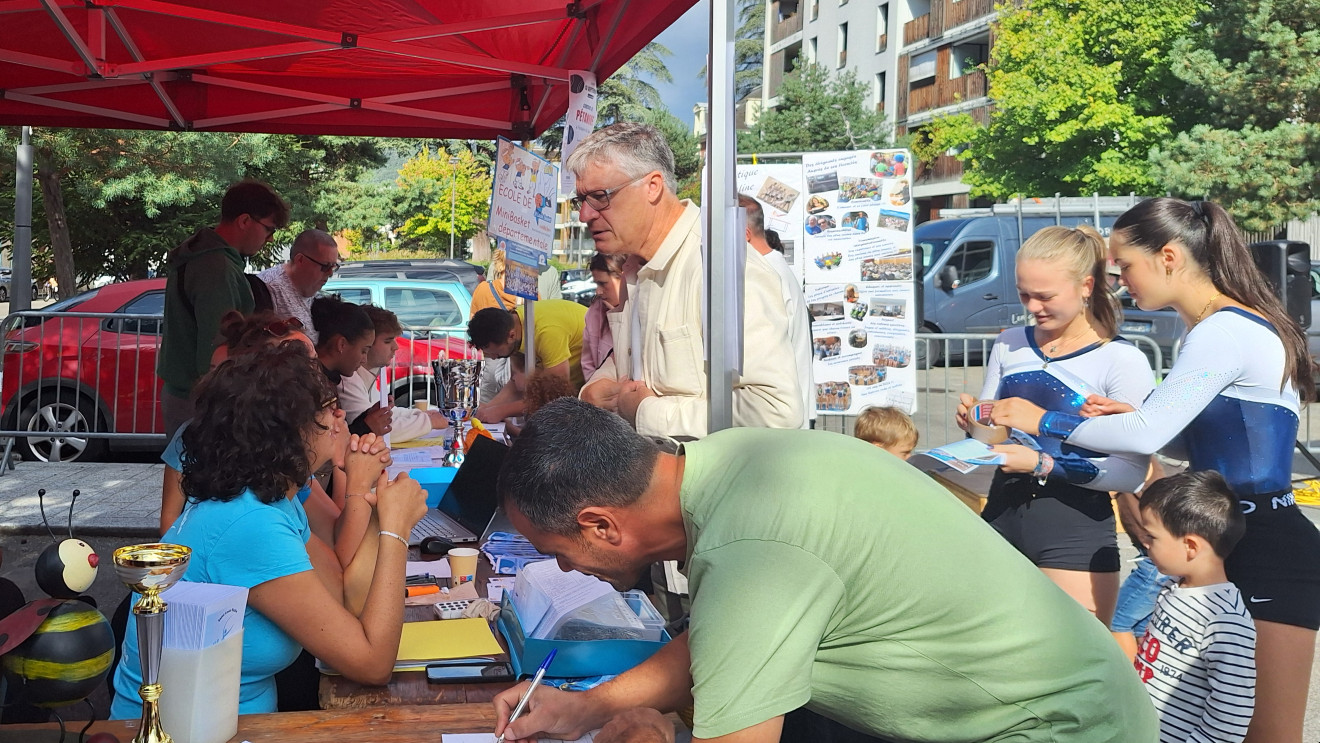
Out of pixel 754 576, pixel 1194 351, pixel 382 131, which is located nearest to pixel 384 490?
pixel 754 576

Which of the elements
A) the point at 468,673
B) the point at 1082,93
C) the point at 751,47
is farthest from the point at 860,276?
the point at 751,47

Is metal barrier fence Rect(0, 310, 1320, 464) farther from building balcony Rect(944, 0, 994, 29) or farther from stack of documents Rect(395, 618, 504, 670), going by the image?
building balcony Rect(944, 0, 994, 29)

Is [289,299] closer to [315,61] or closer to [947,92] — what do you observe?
[315,61]

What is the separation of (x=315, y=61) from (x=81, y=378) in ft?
13.6

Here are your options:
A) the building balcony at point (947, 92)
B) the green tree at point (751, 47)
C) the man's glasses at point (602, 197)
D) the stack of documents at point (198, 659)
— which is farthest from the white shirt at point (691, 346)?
the green tree at point (751, 47)

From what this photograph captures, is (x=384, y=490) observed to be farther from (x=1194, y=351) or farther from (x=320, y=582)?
(x=1194, y=351)

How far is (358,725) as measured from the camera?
6.11 feet

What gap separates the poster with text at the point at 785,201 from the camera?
24.6 feet

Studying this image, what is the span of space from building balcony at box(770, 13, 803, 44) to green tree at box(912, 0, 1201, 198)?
84.0 feet

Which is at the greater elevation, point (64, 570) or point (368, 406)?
point (368, 406)

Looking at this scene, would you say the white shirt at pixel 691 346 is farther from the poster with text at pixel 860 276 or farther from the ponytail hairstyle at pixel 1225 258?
the poster with text at pixel 860 276

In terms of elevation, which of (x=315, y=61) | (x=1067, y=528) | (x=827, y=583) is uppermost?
(x=315, y=61)

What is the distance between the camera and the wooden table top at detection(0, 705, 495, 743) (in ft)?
5.85

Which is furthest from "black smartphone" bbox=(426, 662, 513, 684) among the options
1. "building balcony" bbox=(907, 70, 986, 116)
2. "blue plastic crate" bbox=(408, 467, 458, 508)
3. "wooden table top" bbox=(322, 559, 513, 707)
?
"building balcony" bbox=(907, 70, 986, 116)
